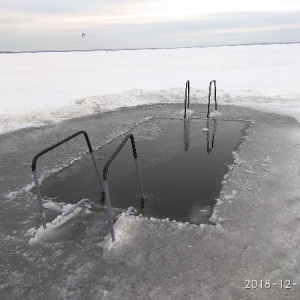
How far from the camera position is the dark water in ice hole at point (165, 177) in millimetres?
4996

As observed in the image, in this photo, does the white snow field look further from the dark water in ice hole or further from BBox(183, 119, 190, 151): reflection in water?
BBox(183, 119, 190, 151): reflection in water

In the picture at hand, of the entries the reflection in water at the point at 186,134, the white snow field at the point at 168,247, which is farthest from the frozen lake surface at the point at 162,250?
the reflection in water at the point at 186,134

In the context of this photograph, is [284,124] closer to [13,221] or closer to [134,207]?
[134,207]

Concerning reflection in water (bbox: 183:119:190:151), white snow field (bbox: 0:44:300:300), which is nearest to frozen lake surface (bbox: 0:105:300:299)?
white snow field (bbox: 0:44:300:300)

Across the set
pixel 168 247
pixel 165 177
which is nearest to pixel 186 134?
pixel 165 177

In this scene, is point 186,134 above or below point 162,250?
below

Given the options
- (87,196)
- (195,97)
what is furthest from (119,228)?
(195,97)

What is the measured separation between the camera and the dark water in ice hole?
5.00 metres

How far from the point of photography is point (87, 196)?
5379 mm

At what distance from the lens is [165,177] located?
601 cm

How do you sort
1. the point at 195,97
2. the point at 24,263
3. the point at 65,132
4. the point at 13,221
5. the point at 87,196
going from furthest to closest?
the point at 195,97 → the point at 65,132 → the point at 87,196 → the point at 13,221 → the point at 24,263

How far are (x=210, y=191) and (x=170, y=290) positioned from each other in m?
2.35

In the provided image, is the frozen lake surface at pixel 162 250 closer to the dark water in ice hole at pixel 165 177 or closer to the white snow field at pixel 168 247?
the white snow field at pixel 168 247

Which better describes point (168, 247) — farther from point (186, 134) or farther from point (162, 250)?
point (186, 134)
